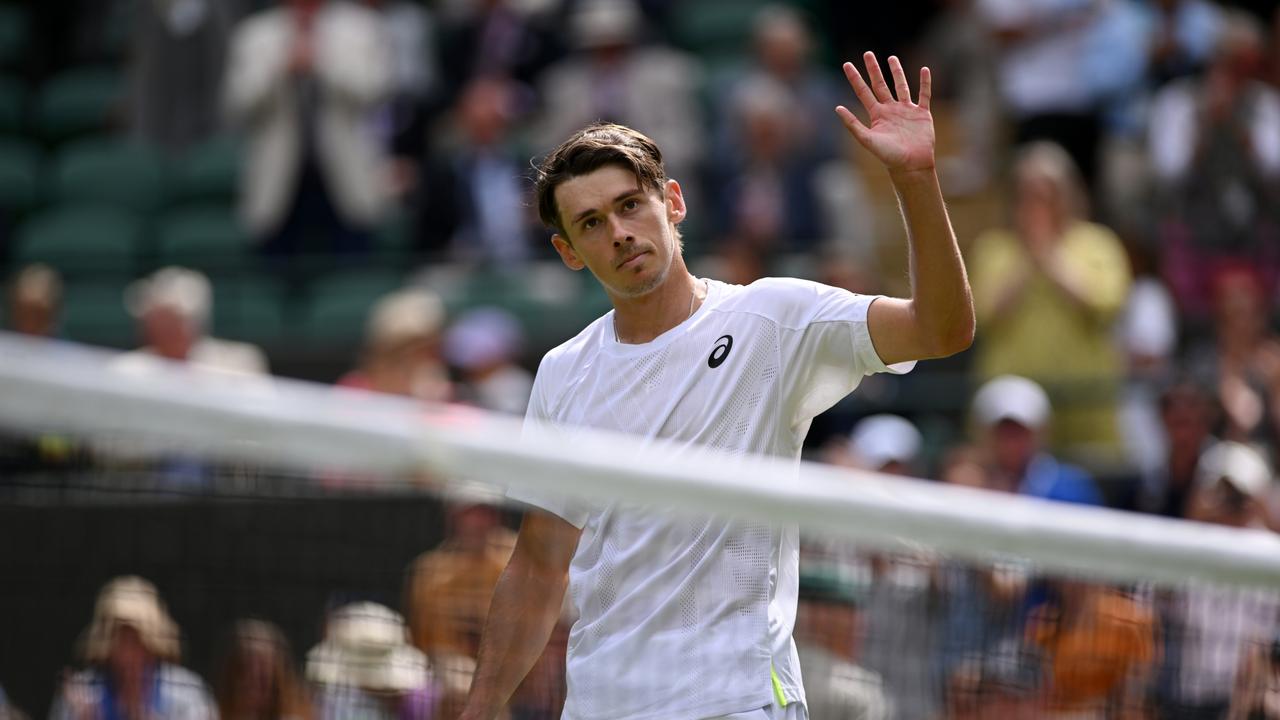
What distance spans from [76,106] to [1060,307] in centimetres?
860

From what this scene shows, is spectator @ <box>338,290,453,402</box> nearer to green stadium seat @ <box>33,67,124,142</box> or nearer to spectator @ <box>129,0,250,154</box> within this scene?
spectator @ <box>129,0,250,154</box>

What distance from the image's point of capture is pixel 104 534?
15.0ft

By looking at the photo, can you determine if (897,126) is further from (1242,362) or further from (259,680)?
(1242,362)

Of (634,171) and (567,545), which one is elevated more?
(634,171)

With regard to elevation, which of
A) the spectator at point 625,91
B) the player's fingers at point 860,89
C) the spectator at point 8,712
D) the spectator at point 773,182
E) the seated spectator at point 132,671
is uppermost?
the spectator at point 625,91

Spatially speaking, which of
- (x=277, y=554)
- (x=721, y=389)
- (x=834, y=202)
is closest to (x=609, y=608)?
(x=721, y=389)

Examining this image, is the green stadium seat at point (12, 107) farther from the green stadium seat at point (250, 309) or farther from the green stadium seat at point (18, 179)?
the green stadium seat at point (250, 309)

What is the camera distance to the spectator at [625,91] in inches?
431

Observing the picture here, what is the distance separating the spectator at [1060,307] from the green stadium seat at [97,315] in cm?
555

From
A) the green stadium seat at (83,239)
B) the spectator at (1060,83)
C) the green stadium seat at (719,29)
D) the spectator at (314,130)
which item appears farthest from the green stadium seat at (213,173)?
the spectator at (1060,83)

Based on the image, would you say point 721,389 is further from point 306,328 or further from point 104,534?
point 306,328

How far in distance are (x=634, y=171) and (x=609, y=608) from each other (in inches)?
39.1

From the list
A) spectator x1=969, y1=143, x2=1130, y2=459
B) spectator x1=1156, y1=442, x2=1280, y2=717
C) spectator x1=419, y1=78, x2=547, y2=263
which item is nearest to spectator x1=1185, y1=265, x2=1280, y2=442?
spectator x1=969, y1=143, x2=1130, y2=459

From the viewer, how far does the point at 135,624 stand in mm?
4441
